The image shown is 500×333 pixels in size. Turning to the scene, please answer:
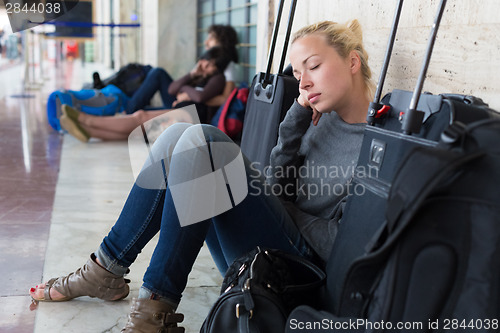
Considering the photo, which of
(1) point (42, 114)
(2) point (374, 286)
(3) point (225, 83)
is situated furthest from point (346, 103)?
(1) point (42, 114)

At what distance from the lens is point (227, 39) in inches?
231

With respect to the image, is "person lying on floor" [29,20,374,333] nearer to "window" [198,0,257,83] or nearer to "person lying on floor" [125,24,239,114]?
"person lying on floor" [125,24,239,114]

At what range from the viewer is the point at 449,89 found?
1.99m

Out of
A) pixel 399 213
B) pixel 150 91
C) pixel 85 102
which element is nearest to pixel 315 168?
pixel 399 213

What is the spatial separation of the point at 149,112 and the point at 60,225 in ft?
9.56

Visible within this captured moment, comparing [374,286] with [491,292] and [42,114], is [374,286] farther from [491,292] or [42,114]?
[42,114]

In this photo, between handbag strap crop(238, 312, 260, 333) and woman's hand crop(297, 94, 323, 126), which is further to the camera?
woman's hand crop(297, 94, 323, 126)

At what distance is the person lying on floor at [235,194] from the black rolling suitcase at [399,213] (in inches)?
12.1

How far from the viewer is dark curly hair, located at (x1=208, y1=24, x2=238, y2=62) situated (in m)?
5.84

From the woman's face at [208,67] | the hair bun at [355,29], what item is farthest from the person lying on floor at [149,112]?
the hair bun at [355,29]

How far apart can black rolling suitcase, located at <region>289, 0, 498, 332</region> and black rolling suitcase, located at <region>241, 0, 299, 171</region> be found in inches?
30.6

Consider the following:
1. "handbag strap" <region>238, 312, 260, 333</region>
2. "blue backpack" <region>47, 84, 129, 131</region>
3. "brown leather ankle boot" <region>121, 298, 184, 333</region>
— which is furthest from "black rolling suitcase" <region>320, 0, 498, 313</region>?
"blue backpack" <region>47, 84, 129, 131</region>

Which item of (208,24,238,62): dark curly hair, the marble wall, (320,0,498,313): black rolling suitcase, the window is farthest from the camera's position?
the window

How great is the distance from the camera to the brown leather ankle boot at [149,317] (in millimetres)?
1678
